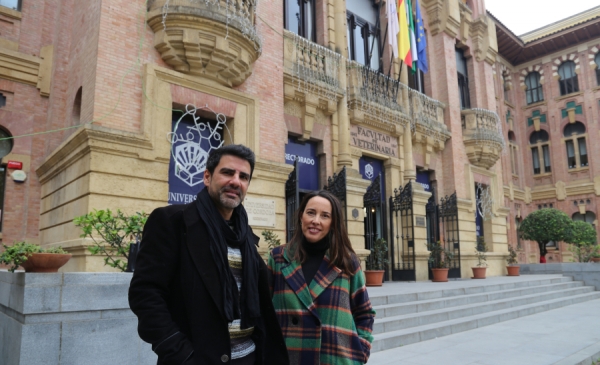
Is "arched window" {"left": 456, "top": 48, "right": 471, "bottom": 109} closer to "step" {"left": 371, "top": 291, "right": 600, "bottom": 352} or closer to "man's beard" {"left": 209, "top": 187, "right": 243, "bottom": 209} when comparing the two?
"step" {"left": 371, "top": 291, "right": 600, "bottom": 352}

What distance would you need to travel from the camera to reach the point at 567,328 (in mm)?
8523

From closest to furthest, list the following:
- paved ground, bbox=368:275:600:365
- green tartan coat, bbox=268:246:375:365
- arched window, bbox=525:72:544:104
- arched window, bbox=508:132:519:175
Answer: green tartan coat, bbox=268:246:375:365 < paved ground, bbox=368:275:600:365 < arched window, bbox=508:132:519:175 < arched window, bbox=525:72:544:104

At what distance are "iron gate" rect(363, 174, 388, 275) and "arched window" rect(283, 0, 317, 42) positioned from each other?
5024 millimetres

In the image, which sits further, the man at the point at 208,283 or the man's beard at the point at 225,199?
the man's beard at the point at 225,199

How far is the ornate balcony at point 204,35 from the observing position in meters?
8.78

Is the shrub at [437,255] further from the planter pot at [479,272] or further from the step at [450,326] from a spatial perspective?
the step at [450,326]

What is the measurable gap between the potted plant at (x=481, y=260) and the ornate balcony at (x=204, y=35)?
11.6 metres

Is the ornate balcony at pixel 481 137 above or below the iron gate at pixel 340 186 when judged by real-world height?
above

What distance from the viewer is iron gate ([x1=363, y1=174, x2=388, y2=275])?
13.7 meters

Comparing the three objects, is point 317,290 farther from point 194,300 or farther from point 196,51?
point 196,51

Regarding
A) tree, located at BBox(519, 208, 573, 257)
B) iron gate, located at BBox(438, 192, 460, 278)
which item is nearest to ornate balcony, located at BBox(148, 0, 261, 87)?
iron gate, located at BBox(438, 192, 460, 278)

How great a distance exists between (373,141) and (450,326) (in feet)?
24.8

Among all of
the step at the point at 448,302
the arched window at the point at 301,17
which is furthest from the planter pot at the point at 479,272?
the arched window at the point at 301,17

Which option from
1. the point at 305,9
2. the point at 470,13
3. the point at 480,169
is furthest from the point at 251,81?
the point at 470,13
